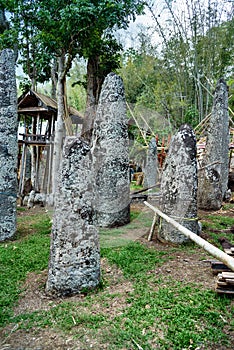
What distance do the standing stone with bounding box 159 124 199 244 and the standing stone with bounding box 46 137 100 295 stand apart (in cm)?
206

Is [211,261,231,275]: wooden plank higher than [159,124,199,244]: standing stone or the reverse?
the reverse

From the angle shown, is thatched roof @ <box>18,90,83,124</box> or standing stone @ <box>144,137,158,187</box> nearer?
thatched roof @ <box>18,90,83,124</box>

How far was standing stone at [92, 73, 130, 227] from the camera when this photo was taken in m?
6.75

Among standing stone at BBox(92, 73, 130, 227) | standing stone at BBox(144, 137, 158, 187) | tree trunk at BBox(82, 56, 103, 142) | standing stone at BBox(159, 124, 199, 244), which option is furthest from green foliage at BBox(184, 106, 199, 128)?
standing stone at BBox(159, 124, 199, 244)

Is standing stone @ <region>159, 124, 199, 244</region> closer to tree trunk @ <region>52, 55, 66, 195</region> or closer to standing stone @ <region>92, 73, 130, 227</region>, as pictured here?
standing stone @ <region>92, 73, 130, 227</region>

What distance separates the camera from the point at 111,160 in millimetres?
6832

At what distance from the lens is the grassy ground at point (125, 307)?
288cm

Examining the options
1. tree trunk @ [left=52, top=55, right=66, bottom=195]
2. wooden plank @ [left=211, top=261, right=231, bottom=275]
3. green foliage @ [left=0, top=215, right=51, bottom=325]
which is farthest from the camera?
tree trunk @ [left=52, top=55, right=66, bottom=195]

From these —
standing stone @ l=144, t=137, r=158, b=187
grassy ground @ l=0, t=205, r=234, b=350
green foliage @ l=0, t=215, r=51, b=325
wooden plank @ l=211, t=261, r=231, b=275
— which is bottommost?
green foliage @ l=0, t=215, r=51, b=325

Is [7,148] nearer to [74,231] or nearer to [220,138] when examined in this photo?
[74,231]

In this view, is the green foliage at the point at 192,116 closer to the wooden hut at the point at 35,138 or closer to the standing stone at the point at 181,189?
the wooden hut at the point at 35,138

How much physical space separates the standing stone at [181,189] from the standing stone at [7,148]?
3.23 metres

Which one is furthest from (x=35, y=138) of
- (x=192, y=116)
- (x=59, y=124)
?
(x=192, y=116)

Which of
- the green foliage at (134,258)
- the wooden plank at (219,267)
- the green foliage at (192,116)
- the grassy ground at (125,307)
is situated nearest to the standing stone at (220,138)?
the green foliage at (192,116)
